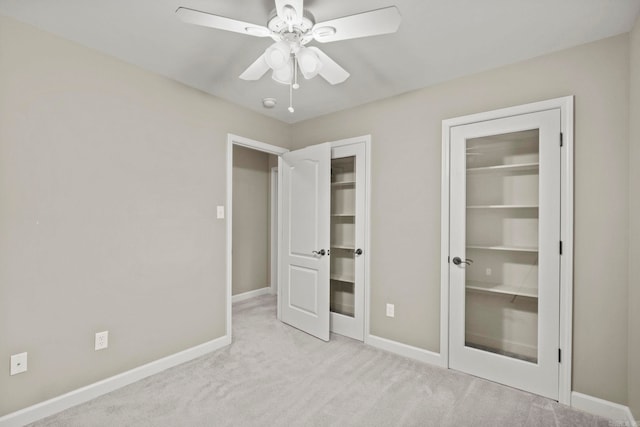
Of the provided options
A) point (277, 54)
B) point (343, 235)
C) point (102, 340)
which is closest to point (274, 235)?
point (343, 235)

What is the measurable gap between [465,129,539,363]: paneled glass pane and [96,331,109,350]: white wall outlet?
2.82 m

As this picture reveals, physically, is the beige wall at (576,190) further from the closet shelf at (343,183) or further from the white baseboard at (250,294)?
the white baseboard at (250,294)

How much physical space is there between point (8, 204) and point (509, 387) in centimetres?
363

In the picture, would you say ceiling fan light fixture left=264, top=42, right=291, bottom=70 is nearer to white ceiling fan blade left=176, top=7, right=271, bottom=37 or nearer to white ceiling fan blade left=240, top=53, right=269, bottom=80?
white ceiling fan blade left=176, top=7, right=271, bottom=37

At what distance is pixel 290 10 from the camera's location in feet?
4.96

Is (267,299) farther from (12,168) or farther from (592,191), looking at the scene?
(592,191)

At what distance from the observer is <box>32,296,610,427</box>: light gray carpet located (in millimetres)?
1995

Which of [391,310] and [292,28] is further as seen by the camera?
[391,310]

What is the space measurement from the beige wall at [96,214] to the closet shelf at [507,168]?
7.65 ft

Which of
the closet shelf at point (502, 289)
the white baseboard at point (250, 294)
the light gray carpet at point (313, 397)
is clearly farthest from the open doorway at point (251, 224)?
the closet shelf at point (502, 289)

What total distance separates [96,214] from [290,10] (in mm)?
1931

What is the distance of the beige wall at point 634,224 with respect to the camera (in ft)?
5.98

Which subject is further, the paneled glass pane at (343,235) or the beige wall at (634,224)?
the paneled glass pane at (343,235)

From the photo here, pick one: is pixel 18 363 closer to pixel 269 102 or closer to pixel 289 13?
pixel 289 13
